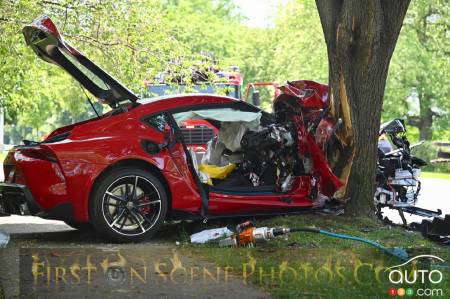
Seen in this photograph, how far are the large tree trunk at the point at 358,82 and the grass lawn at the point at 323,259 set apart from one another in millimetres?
554

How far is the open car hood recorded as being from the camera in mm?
7695

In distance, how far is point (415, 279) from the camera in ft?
17.9

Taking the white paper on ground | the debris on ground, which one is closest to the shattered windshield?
the debris on ground

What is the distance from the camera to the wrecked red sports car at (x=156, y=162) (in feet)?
24.6

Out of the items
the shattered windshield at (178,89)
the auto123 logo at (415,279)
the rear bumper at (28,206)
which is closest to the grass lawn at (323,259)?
the auto123 logo at (415,279)

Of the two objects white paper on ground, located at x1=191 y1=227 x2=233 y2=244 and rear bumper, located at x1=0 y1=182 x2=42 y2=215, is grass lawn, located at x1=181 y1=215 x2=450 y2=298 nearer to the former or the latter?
white paper on ground, located at x1=191 y1=227 x2=233 y2=244

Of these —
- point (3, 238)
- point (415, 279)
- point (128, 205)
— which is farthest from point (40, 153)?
point (415, 279)

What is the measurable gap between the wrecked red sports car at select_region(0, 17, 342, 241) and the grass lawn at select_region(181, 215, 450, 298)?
49 cm

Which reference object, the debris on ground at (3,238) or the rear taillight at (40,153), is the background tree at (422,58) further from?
the rear taillight at (40,153)

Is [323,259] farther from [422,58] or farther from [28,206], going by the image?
[422,58]

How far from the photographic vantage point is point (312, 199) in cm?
863

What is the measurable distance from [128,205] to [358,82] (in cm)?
323

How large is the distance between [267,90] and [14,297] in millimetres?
40609

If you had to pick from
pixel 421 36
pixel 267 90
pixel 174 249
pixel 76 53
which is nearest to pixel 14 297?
pixel 174 249
